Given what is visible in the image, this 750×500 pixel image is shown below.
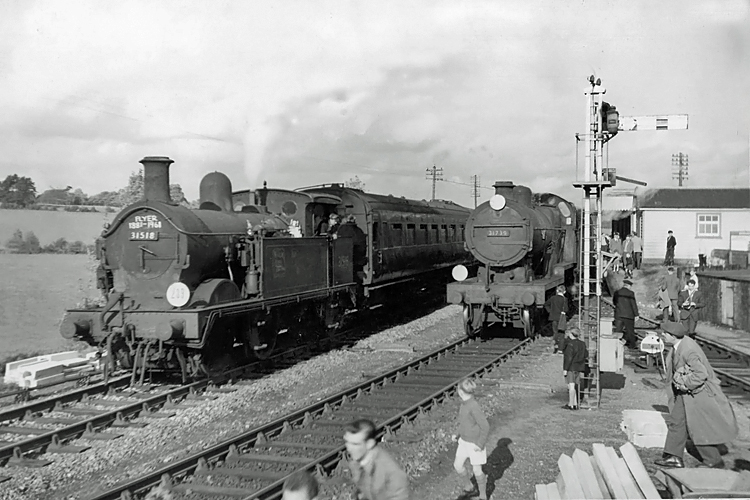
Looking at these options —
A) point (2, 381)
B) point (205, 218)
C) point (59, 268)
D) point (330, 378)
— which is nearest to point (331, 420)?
point (330, 378)

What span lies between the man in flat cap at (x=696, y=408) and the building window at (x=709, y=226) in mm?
26617

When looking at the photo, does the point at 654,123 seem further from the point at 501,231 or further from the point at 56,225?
the point at 56,225

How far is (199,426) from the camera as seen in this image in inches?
339

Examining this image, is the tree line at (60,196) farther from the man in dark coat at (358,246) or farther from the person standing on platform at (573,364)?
the person standing on platform at (573,364)

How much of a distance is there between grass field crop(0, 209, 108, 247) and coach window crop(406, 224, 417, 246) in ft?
44.2

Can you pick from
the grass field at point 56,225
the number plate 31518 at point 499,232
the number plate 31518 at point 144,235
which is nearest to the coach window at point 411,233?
the number plate 31518 at point 499,232

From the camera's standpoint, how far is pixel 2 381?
11719mm

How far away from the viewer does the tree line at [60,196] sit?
24375 mm

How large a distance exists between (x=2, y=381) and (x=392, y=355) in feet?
23.5

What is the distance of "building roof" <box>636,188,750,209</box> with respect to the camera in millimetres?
30616

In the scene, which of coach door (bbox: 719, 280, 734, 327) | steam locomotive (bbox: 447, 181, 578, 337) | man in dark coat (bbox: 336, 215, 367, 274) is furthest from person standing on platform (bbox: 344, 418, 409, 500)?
coach door (bbox: 719, 280, 734, 327)

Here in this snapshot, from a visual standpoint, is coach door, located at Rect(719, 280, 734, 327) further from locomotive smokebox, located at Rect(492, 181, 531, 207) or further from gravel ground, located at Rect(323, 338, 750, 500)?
gravel ground, located at Rect(323, 338, 750, 500)

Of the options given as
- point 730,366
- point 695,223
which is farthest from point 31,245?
point 695,223

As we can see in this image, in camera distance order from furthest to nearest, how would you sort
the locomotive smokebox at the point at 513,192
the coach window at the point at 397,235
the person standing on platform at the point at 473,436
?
the coach window at the point at 397,235
the locomotive smokebox at the point at 513,192
the person standing on platform at the point at 473,436
